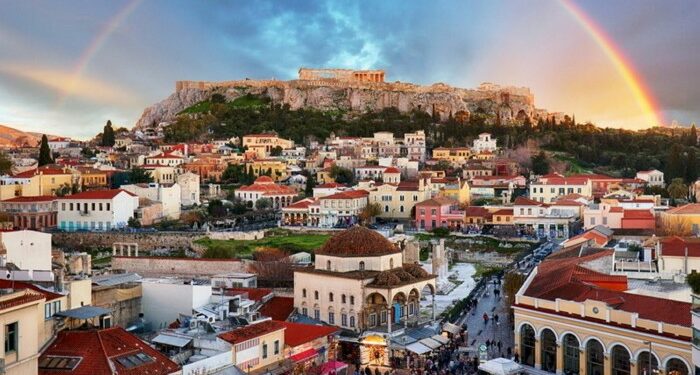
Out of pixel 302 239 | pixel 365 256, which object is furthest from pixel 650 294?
pixel 302 239

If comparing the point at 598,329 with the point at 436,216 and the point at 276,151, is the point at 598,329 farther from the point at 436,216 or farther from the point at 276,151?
the point at 276,151

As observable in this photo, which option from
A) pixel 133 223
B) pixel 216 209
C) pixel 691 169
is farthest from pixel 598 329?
pixel 691 169

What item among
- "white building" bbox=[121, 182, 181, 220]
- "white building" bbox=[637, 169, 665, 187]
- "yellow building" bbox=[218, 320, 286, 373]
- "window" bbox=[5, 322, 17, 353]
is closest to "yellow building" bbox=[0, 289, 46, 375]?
"window" bbox=[5, 322, 17, 353]

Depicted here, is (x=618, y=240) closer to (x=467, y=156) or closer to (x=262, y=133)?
(x=467, y=156)

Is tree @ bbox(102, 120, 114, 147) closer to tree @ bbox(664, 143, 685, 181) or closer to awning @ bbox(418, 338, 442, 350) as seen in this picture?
tree @ bbox(664, 143, 685, 181)

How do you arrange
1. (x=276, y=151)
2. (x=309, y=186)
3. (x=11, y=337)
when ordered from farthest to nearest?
(x=276, y=151) → (x=309, y=186) → (x=11, y=337)

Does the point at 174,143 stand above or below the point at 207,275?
above
